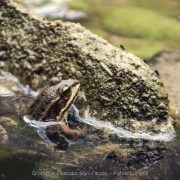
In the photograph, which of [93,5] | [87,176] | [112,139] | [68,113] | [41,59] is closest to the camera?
[87,176]

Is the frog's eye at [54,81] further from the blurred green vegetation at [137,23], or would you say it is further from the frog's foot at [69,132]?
the blurred green vegetation at [137,23]

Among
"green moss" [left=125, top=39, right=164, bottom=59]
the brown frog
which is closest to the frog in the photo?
the brown frog

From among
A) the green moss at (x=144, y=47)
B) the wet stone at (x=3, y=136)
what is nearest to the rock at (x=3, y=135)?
the wet stone at (x=3, y=136)

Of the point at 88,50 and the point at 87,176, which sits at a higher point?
the point at 88,50

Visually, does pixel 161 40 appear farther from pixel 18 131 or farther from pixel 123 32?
pixel 18 131

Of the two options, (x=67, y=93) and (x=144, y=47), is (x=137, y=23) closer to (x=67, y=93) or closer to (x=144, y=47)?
(x=144, y=47)

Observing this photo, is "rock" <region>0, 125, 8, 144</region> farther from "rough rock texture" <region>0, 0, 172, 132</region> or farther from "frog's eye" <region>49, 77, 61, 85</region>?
"rough rock texture" <region>0, 0, 172, 132</region>

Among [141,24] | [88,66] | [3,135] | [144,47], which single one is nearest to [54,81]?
[88,66]

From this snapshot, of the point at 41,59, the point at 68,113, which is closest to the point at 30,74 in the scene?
the point at 41,59
